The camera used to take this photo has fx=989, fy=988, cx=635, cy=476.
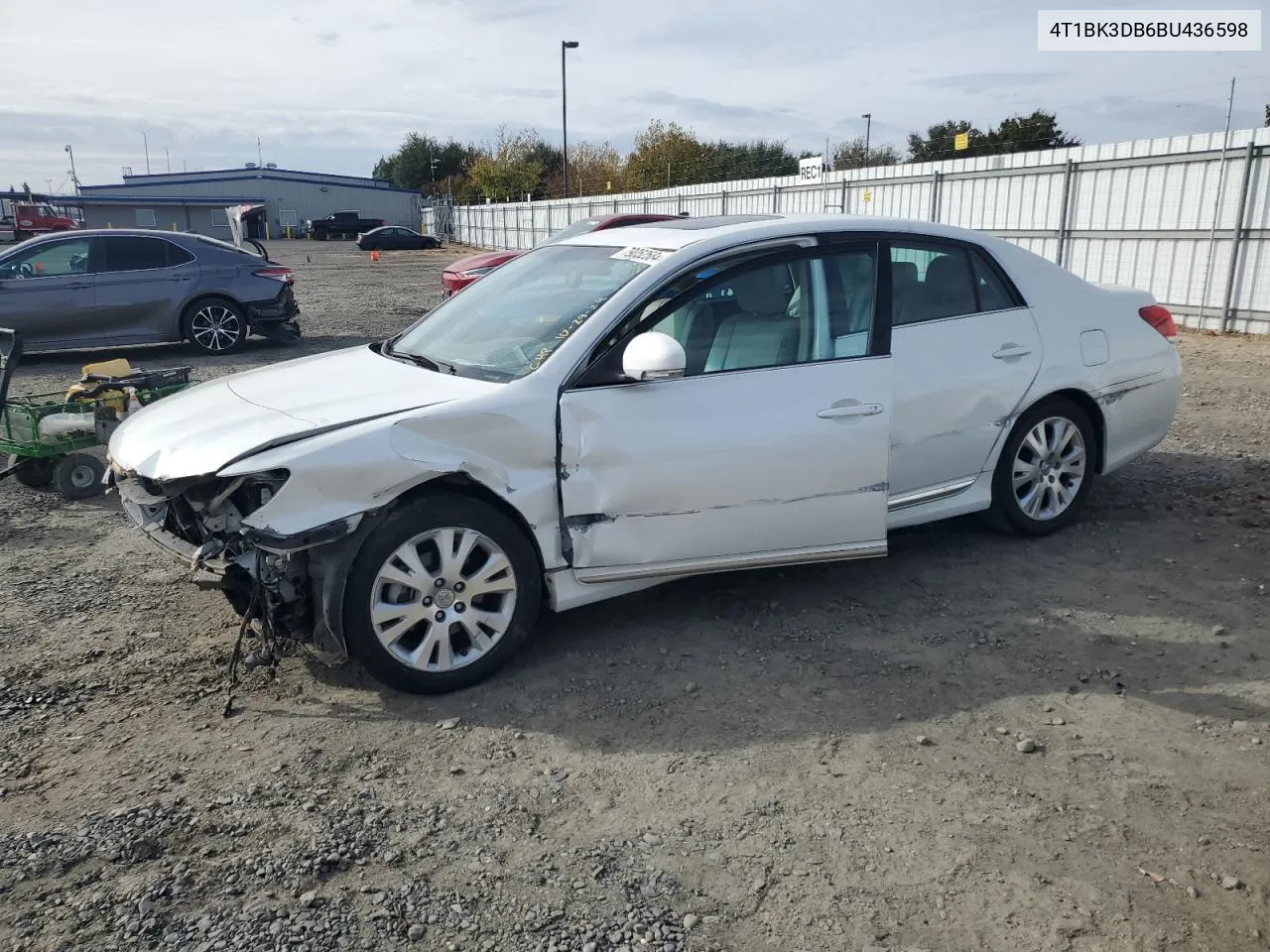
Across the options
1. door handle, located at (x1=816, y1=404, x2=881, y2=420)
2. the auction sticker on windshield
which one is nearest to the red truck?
the auction sticker on windshield

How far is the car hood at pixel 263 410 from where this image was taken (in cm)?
363

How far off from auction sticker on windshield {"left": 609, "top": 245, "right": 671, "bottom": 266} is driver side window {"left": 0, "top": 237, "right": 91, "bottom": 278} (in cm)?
968

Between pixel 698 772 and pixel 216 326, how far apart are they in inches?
437

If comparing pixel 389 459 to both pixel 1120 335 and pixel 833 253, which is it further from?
pixel 1120 335

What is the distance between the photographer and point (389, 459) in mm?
3562

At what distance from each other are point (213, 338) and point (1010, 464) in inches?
415

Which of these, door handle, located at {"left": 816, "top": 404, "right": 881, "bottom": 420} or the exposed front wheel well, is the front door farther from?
the exposed front wheel well

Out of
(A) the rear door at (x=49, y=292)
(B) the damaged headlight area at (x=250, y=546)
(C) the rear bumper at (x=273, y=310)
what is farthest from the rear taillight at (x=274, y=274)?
(B) the damaged headlight area at (x=250, y=546)

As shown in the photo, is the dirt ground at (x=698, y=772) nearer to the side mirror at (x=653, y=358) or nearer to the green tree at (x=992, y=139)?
the side mirror at (x=653, y=358)

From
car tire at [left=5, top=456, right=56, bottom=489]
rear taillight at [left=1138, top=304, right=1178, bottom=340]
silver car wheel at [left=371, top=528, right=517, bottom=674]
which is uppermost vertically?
rear taillight at [left=1138, top=304, right=1178, bottom=340]

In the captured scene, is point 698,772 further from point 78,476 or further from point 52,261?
point 52,261

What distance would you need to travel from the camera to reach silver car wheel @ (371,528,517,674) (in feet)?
11.9

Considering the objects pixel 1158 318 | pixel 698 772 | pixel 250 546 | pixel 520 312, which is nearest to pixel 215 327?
pixel 520 312

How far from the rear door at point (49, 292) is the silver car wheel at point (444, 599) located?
1004 cm
